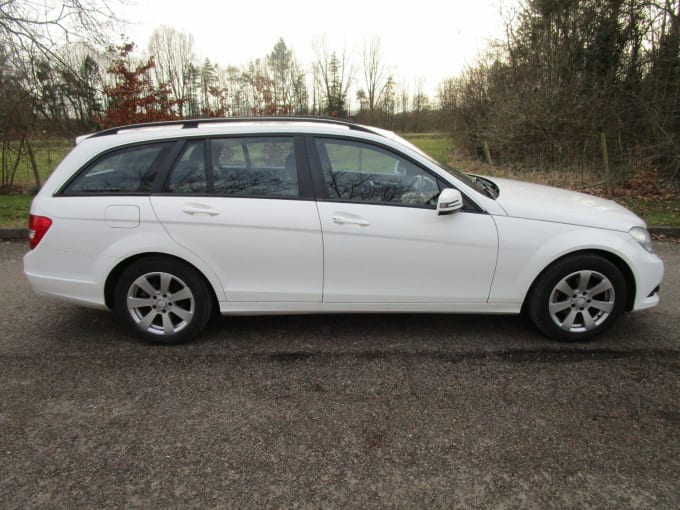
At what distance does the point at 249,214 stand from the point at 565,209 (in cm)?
240

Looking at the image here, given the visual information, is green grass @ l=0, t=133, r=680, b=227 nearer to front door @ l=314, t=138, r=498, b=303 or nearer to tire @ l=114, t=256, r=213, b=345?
Result: front door @ l=314, t=138, r=498, b=303

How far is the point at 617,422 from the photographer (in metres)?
2.65

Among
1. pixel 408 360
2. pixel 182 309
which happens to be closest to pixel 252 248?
pixel 182 309

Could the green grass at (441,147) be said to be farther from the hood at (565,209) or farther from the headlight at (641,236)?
the headlight at (641,236)

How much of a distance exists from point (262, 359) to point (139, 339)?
1.12 metres

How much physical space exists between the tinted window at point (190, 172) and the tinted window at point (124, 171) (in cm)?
13

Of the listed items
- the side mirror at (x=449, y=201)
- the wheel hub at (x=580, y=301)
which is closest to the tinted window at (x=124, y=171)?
the side mirror at (x=449, y=201)

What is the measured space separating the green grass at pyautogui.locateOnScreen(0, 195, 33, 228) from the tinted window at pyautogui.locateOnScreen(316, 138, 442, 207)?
242 inches

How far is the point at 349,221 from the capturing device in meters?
3.38

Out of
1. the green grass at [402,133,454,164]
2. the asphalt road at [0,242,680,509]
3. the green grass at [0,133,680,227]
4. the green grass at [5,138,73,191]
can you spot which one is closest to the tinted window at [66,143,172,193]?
the asphalt road at [0,242,680,509]

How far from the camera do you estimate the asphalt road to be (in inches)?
85.8

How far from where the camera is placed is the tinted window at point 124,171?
352 centimetres

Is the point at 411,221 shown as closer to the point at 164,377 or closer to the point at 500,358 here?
the point at 500,358

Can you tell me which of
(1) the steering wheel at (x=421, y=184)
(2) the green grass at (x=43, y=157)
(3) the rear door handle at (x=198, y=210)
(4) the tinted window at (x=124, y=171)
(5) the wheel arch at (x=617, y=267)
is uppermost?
(2) the green grass at (x=43, y=157)
